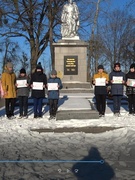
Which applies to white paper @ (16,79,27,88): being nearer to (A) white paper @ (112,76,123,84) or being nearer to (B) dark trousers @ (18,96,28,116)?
(B) dark trousers @ (18,96,28,116)

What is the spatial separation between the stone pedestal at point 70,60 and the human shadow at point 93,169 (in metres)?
14.2

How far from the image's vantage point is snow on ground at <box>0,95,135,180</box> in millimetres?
4673

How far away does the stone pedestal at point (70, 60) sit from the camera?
64.2 feet

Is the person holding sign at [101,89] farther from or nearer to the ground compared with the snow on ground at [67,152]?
farther from the ground

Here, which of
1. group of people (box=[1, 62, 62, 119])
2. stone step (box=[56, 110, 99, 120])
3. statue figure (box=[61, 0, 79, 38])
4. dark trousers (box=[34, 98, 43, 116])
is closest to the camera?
stone step (box=[56, 110, 99, 120])

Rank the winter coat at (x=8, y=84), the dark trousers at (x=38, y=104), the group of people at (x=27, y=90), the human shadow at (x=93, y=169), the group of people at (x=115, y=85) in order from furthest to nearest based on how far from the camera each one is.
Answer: the group of people at (x=115, y=85) < the dark trousers at (x=38, y=104) < the group of people at (x=27, y=90) < the winter coat at (x=8, y=84) < the human shadow at (x=93, y=169)

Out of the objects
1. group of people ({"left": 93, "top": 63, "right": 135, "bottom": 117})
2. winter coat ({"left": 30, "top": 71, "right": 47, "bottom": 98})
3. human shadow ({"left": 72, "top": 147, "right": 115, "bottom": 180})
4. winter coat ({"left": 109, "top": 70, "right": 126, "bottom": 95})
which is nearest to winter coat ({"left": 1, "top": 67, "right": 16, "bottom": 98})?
winter coat ({"left": 30, "top": 71, "right": 47, "bottom": 98})

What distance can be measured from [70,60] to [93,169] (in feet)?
49.6

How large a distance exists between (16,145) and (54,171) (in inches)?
72.5

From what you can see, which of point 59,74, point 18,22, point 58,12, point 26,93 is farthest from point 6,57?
point 26,93

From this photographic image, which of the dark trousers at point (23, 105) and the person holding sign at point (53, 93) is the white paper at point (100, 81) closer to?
the person holding sign at point (53, 93)

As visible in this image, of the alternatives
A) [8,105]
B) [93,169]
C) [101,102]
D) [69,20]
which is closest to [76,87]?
[69,20]

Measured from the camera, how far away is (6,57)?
5509 centimetres

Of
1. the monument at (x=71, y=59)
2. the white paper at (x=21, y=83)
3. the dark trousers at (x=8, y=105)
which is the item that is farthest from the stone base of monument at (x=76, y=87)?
the dark trousers at (x=8, y=105)
